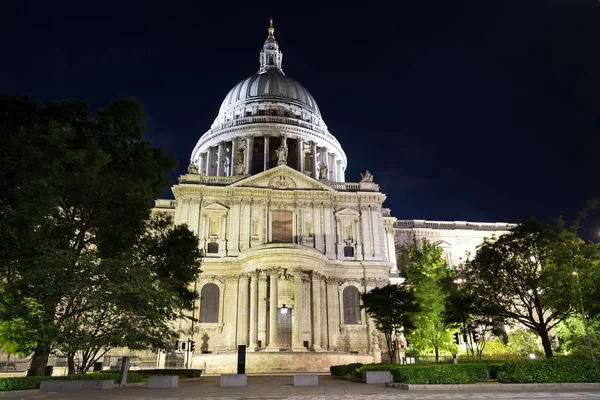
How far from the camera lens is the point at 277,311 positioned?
40188 millimetres

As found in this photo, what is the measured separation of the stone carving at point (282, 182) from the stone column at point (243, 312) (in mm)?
11550

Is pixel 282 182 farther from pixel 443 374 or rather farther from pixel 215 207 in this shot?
pixel 443 374

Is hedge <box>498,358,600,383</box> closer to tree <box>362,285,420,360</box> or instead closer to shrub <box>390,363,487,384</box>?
shrub <box>390,363,487,384</box>

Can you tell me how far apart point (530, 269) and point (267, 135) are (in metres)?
44.6

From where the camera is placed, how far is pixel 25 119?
786 inches

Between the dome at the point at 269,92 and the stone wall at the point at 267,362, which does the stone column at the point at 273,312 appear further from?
the dome at the point at 269,92

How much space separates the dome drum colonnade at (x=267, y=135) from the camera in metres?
66.0

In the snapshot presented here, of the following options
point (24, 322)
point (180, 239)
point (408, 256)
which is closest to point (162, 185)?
point (180, 239)

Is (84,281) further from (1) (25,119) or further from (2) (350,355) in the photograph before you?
(2) (350,355)

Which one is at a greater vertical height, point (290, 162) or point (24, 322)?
point (290, 162)

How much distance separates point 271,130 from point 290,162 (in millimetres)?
5415

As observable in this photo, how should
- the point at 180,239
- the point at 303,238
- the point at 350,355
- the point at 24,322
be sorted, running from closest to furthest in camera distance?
the point at 24,322, the point at 180,239, the point at 350,355, the point at 303,238

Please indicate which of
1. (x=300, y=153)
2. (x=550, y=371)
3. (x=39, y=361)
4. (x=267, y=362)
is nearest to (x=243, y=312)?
(x=267, y=362)

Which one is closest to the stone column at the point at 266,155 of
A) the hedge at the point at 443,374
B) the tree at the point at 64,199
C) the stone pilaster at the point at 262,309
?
the stone pilaster at the point at 262,309
